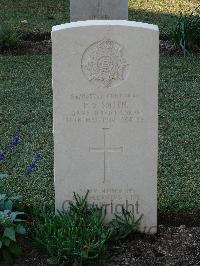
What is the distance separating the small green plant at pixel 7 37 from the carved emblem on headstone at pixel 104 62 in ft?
17.4

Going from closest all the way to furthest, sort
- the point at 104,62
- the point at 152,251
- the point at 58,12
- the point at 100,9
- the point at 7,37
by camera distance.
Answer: the point at 104,62, the point at 152,251, the point at 100,9, the point at 7,37, the point at 58,12

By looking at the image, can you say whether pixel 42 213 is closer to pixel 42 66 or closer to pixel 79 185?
pixel 79 185

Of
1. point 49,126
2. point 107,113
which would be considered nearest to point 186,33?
point 49,126

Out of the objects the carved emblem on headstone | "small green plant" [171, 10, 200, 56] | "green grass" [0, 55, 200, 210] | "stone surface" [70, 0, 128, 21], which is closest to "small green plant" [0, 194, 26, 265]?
"green grass" [0, 55, 200, 210]

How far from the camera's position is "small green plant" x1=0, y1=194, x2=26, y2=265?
447cm

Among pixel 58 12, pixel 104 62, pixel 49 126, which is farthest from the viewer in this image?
pixel 58 12

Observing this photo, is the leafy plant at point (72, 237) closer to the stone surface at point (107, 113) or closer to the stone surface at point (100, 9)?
the stone surface at point (107, 113)

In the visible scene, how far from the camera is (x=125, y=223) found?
15.8ft

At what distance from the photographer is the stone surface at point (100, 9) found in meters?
9.41

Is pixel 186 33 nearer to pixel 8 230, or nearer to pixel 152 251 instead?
pixel 152 251

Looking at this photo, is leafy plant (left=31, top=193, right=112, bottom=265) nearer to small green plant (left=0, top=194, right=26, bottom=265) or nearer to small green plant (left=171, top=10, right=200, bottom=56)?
small green plant (left=0, top=194, right=26, bottom=265)

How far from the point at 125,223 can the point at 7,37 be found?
217 inches

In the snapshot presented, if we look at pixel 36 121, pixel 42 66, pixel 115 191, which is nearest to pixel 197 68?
pixel 42 66

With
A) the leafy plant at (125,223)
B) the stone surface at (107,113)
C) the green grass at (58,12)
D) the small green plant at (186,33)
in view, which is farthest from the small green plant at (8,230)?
the green grass at (58,12)
